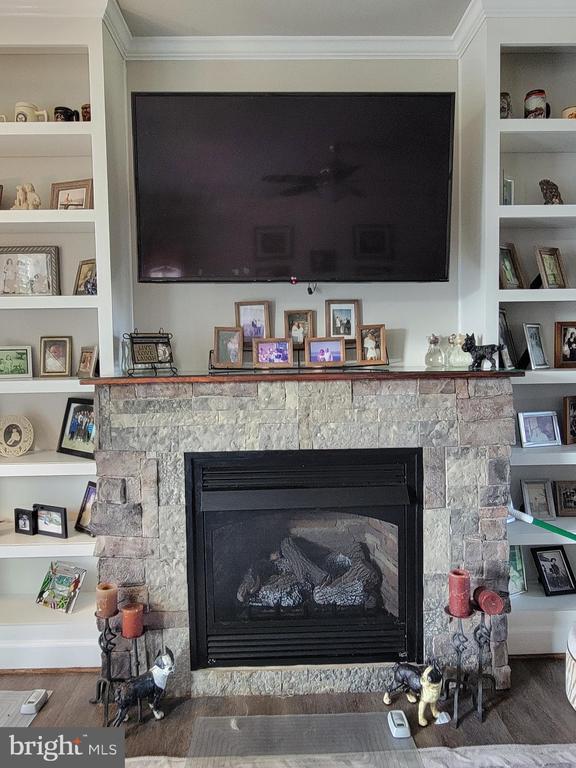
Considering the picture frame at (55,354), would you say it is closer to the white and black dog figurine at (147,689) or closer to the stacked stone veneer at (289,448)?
the stacked stone veneer at (289,448)

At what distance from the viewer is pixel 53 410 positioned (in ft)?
8.29

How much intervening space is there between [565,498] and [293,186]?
1891 mm

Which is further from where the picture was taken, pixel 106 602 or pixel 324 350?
pixel 324 350

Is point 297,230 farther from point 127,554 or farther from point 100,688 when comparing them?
point 100,688

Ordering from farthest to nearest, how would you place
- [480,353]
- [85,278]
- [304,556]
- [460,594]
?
[85,278], [304,556], [480,353], [460,594]

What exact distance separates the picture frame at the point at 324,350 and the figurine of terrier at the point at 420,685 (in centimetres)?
120

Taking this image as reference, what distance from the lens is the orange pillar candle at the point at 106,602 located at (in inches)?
77.6

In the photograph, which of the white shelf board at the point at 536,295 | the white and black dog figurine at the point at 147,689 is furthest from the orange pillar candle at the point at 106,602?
the white shelf board at the point at 536,295

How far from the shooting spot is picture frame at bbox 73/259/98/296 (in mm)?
2390

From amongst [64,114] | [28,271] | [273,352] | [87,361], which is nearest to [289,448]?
[273,352]

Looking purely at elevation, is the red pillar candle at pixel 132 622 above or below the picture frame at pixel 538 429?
below

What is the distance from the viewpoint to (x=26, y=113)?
224 cm

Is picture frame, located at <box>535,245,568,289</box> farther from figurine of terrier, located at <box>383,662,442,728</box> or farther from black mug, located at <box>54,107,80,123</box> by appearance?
black mug, located at <box>54,107,80,123</box>

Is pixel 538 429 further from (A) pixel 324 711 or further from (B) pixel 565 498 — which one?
(A) pixel 324 711
